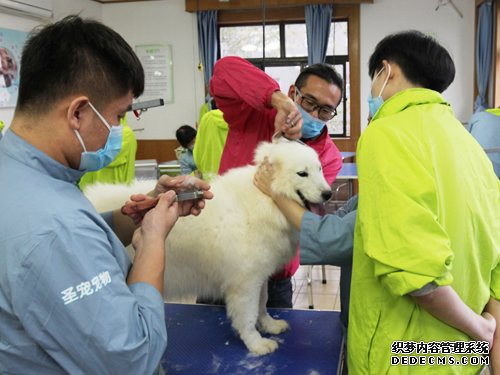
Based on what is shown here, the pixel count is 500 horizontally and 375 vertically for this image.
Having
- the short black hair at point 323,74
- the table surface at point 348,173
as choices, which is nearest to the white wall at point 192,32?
the table surface at point 348,173

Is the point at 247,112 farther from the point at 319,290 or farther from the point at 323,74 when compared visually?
the point at 319,290

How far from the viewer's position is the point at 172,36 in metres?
7.48

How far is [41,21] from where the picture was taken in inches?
242

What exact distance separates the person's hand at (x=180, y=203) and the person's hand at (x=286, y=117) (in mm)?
604

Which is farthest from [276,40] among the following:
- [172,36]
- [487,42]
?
[487,42]

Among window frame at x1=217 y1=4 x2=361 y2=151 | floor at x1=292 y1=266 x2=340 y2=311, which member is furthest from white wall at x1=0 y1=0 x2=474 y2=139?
floor at x1=292 y1=266 x2=340 y2=311

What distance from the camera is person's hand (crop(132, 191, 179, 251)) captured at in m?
0.98

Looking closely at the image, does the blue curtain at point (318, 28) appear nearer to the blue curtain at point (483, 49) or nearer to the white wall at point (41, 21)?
the blue curtain at point (483, 49)

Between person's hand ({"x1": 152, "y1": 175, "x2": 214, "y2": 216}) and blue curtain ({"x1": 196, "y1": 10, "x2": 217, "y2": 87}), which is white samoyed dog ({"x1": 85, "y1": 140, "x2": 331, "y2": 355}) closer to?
person's hand ({"x1": 152, "y1": 175, "x2": 214, "y2": 216})

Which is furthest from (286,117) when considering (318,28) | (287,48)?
(287,48)

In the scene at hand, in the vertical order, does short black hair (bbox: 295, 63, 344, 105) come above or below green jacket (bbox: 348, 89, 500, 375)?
above

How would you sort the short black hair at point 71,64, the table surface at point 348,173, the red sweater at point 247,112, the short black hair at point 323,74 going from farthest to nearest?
the table surface at point 348,173 < the short black hair at point 323,74 < the red sweater at point 247,112 < the short black hair at point 71,64

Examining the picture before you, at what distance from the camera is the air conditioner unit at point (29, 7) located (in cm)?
557

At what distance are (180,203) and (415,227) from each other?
663 mm
